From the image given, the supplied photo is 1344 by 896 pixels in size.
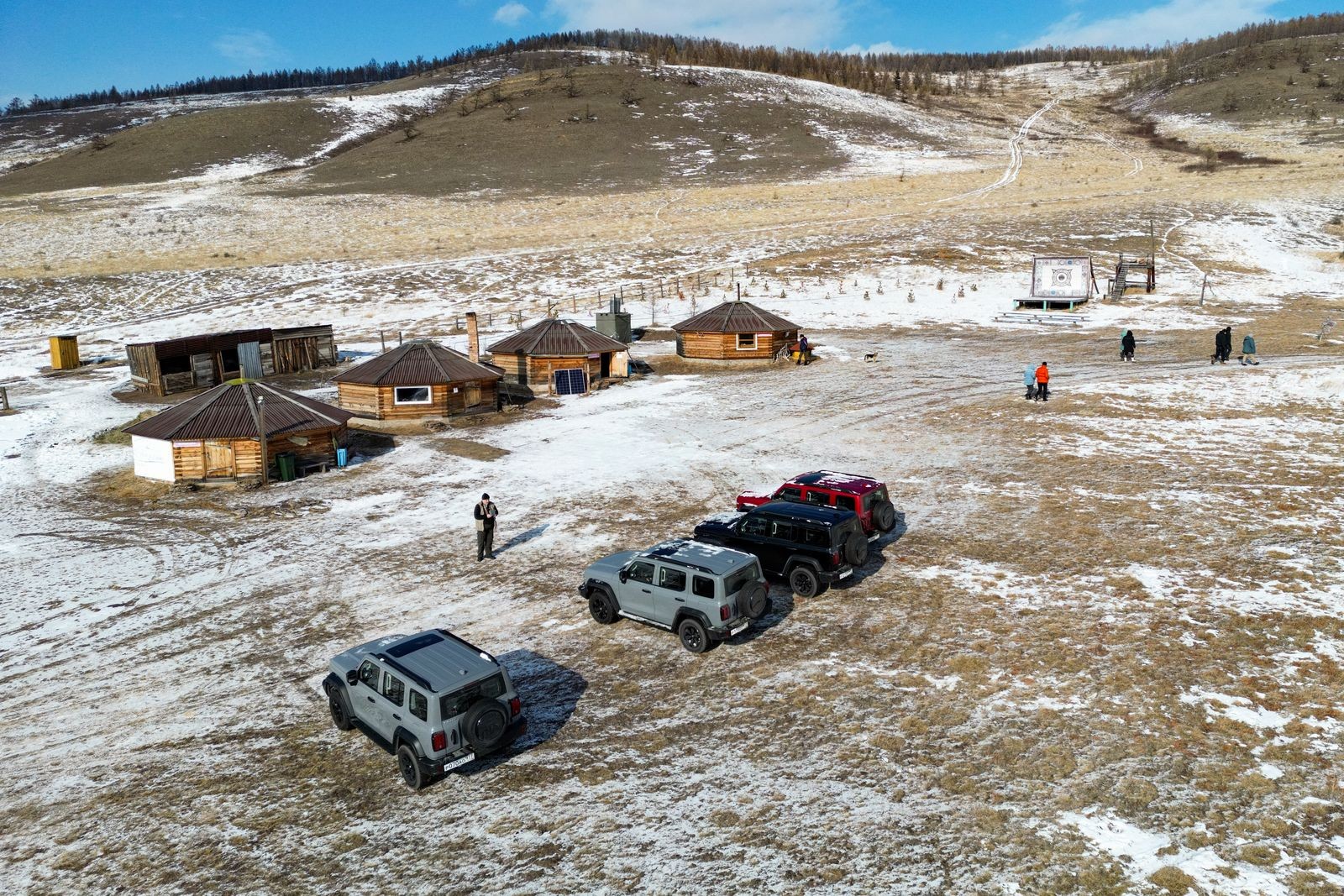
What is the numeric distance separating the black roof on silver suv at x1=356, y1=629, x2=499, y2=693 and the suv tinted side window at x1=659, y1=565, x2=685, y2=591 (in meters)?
4.07

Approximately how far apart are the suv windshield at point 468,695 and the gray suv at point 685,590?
164 inches

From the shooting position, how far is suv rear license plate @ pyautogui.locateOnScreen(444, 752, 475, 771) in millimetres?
12336

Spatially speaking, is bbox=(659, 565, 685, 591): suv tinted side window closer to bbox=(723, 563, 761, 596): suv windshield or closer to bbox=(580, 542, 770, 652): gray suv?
bbox=(580, 542, 770, 652): gray suv

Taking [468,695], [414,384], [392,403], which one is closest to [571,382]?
[414,384]

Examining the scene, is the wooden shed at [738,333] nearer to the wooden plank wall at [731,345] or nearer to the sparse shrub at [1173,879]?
the wooden plank wall at [731,345]

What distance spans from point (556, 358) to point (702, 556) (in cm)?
2507

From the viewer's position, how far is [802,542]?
18.3 metres

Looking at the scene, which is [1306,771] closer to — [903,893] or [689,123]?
[903,893]

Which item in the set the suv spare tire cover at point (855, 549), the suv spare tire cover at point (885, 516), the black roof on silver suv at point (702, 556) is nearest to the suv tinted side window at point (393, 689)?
the black roof on silver suv at point (702, 556)

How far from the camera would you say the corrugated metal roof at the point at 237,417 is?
92.3ft

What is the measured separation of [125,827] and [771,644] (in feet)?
33.8

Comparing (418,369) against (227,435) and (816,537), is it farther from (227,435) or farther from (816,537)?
(816,537)

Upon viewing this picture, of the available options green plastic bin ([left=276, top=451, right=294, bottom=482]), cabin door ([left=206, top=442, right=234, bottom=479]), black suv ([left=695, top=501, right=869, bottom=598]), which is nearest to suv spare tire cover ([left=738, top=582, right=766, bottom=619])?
black suv ([left=695, top=501, right=869, bottom=598])

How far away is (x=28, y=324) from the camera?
59.8 m
